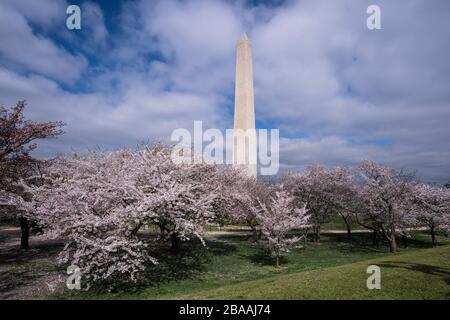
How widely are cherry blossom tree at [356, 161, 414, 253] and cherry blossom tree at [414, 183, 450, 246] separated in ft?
8.35

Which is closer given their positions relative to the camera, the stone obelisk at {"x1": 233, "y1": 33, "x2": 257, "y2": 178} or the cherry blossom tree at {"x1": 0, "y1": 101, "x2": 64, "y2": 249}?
the cherry blossom tree at {"x1": 0, "y1": 101, "x2": 64, "y2": 249}

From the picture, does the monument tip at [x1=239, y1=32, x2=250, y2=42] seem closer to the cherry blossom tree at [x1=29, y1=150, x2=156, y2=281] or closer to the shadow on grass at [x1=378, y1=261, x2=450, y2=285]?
the cherry blossom tree at [x1=29, y1=150, x2=156, y2=281]

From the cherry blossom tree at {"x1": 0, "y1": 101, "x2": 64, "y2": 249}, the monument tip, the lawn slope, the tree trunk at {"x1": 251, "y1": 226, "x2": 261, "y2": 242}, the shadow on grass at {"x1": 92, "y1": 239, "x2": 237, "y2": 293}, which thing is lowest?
the shadow on grass at {"x1": 92, "y1": 239, "x2": 237, "y2": 293}

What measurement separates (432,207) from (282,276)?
2001 cm

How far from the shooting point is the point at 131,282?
1390cm

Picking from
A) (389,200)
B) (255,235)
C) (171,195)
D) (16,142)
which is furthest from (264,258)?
(16,142)

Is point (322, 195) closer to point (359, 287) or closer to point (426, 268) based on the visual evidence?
point (426, 268)

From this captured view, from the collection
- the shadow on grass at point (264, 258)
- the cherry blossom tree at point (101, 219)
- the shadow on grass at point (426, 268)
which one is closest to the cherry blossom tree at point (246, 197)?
the shadow on grass at point (264, 258)

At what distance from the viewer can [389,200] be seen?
73.6 feet

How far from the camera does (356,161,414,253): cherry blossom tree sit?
22219 millimetres

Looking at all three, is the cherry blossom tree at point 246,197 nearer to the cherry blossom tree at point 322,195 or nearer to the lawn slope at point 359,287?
the cherry blossom tree at point 322,195

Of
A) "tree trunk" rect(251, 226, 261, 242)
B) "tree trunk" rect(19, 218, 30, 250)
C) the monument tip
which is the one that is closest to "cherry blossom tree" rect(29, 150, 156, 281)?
"tree trunk" rect(19, 218, 30, 250)
